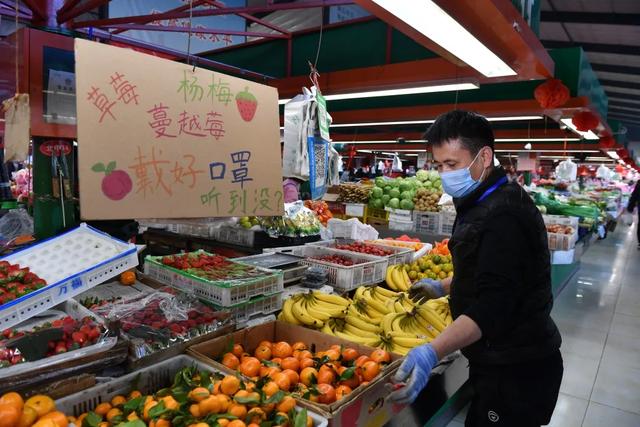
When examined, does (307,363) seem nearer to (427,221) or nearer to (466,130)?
(466,130)

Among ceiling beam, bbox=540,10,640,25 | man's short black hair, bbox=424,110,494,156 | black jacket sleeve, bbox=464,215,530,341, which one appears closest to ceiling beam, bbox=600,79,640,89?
ceiling beam, bbox=540,10,640,25

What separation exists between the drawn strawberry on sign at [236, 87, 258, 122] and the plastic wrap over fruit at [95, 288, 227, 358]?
3.40ft

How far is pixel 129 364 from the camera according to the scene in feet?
5.79

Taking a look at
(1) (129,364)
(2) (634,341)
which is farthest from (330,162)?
(2) (634,341)

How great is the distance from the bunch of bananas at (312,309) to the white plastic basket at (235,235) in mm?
1528

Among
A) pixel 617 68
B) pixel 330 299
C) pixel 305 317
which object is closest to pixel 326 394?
pixel 305 317

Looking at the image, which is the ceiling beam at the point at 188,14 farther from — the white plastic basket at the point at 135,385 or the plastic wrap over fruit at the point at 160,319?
the white plastic basket at the point at 135,385

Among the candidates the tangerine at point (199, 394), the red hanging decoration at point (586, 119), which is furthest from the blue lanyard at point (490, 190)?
the red hanging decoration at point (586, 119)

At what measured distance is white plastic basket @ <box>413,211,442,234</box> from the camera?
6114 millimetres

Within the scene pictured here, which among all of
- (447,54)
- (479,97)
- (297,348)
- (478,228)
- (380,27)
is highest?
(380,27)

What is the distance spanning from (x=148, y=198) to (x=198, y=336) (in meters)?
0.71

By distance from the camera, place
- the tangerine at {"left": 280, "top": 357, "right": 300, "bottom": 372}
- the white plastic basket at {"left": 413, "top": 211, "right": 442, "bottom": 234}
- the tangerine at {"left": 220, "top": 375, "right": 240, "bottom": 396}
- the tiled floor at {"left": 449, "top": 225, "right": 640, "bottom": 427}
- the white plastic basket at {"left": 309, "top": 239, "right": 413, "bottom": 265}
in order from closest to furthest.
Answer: the tangerine at {"left": 220, "top": 375, "right": 240, "bottom": 396} < the tangerine at {"left": 280, "top": 357, "right": 300, "bottom": 372} < the tiled floor at {"left": 449, "top": 225, "right": 640, "bottom": 427} < the white plastic basket at {"left": 309, "top": 239, "right": 413, "bottom": 265} < the white plastic basket at {"left": 413, "top": 211, "right": 442, "bottom": 234}

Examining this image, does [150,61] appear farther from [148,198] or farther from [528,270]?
[528,270]

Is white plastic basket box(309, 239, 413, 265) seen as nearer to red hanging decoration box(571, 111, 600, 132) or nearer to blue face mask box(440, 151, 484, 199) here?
blue face mask box(440, 151, 484, 199)
